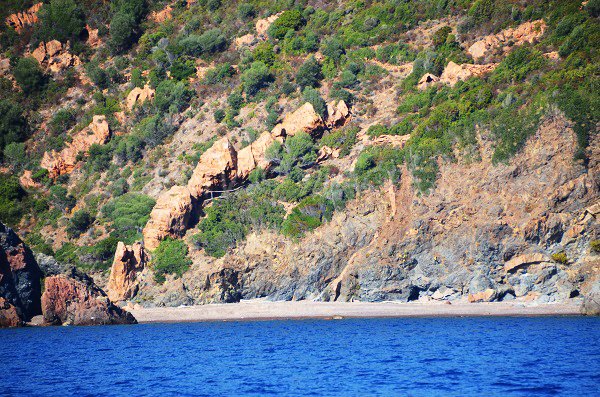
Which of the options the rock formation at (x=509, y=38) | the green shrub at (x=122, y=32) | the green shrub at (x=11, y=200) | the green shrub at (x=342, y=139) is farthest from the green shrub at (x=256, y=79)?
the green shrub at (x=11, y=200)

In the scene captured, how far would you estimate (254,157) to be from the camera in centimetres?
6228

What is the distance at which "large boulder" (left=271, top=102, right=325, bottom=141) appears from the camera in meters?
63.2

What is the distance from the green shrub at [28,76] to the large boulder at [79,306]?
47763 millimetres

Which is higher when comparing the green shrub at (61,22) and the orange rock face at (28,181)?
the green shrub at (61,22)

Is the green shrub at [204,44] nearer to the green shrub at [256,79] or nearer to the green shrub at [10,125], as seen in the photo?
the green shrub at [256,79]

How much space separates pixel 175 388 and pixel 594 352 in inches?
696

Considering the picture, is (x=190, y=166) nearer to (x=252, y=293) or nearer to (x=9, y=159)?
(x=252, y=293)

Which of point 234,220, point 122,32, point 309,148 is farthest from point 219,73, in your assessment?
point 234,220

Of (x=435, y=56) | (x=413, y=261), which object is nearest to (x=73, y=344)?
(x=413, y=261)

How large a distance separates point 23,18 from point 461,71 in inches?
2776

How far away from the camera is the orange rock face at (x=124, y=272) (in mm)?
54250

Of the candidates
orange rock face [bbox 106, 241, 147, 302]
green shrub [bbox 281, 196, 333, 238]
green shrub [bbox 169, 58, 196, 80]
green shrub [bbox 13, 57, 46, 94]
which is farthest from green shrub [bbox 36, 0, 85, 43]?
green shrub [bbox 281, 196, 333, 238]

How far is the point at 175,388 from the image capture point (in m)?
24.2

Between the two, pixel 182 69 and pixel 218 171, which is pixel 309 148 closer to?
pixel 218 171
